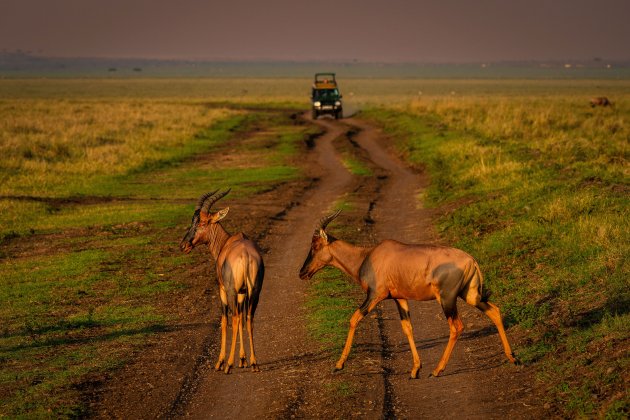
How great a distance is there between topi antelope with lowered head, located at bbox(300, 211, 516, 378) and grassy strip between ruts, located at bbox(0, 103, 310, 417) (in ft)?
11.8

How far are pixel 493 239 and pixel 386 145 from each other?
88.8 feet

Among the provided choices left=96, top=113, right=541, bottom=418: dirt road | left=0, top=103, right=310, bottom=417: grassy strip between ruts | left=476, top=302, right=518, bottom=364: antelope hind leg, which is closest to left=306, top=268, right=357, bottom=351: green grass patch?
left=96, top=113, right=541, bottom=418: dirt road

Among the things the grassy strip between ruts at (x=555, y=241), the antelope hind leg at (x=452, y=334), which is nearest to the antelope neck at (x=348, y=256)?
the antelope hind leg at (x=452, y=334)

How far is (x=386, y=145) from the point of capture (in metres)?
45.0

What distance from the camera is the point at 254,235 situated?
2069cm

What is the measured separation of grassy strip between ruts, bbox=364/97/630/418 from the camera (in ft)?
32.6

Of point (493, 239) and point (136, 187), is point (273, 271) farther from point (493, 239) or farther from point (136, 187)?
point (136, 187)

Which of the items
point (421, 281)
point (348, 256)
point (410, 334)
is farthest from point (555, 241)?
point (421, 281)

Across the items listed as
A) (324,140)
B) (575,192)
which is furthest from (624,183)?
(324,140)

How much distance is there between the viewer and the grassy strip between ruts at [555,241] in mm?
9945

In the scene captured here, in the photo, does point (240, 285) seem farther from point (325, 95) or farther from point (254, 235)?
point (325, 95)

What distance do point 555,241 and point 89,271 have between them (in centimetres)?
945

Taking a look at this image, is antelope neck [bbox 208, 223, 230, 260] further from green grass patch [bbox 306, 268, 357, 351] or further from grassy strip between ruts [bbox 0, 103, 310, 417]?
green grass patch [bbox 306, 268, 357, 351]

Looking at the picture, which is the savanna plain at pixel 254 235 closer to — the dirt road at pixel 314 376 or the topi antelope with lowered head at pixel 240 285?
the dirt road at pixel 314 376
